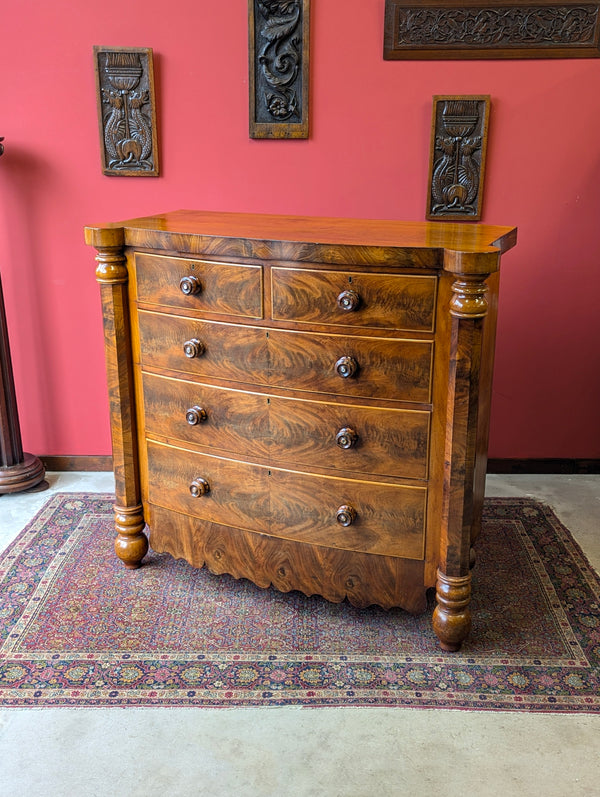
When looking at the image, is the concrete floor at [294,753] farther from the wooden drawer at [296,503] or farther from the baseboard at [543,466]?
→ the baseboard at [543,466]

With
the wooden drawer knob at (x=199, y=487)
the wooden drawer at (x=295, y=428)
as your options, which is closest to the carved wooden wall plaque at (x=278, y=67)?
the wooden drawer at (x=295, y=428)

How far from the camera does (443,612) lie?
217cm

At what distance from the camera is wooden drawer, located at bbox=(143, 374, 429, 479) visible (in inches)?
83.0

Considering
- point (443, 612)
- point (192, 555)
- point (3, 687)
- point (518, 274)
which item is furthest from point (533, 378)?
point (3, 687)

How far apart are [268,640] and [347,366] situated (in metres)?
0.83

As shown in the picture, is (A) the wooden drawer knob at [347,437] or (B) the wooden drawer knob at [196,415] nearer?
(A) the wooden drawer knob at [347,437]

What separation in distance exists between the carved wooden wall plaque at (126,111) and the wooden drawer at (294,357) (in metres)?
1.02

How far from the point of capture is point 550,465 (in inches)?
134

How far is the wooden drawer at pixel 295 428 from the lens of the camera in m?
2.11

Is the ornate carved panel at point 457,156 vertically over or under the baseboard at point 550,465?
over

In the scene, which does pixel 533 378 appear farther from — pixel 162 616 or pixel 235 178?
pixel 162 616

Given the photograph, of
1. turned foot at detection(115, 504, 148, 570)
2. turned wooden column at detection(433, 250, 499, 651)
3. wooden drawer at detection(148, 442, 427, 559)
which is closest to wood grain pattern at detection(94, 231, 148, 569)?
turned foot at detection(115, 504, 148, 570)

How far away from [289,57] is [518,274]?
1.22m

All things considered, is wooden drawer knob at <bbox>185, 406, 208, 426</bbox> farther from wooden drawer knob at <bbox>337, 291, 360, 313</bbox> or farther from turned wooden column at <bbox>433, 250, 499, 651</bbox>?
turned wooden column at <bbox>433, 250, 499, 651</bbox>
